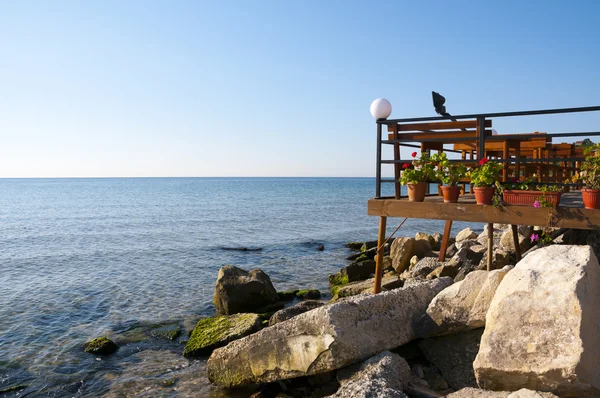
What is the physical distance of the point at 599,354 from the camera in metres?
4.56

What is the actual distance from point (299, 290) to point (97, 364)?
19.2ft

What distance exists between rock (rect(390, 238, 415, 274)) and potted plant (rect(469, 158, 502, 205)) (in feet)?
26.4

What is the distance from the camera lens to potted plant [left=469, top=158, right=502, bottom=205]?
712 cm

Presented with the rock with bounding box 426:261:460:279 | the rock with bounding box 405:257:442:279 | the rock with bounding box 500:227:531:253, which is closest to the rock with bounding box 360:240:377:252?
the rock with bounding box 500:227:531:253

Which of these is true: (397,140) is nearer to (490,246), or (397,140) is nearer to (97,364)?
(490,246)

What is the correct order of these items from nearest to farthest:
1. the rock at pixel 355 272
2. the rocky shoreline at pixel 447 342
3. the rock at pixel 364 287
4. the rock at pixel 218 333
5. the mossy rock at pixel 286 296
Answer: the rocky shoreline at pixel 447 342 → the rock at pixel 218 333 → the rock at pixel 364 287 → the mossy rock at pixel 286 296 → the rock at pixel 355 272

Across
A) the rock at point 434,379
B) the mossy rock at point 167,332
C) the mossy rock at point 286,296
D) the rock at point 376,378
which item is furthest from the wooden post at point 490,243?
the mossy rock at point 167,332

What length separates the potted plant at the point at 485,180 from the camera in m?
7.12

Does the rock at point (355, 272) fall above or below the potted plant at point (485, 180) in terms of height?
below

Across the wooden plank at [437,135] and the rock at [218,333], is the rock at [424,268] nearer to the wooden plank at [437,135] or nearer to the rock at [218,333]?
the rock at [218,333]

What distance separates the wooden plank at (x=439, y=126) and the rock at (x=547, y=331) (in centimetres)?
307

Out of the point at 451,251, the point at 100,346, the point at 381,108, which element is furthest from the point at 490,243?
the point at 100,346

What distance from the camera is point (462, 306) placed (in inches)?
244

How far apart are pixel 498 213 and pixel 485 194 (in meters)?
0.33
